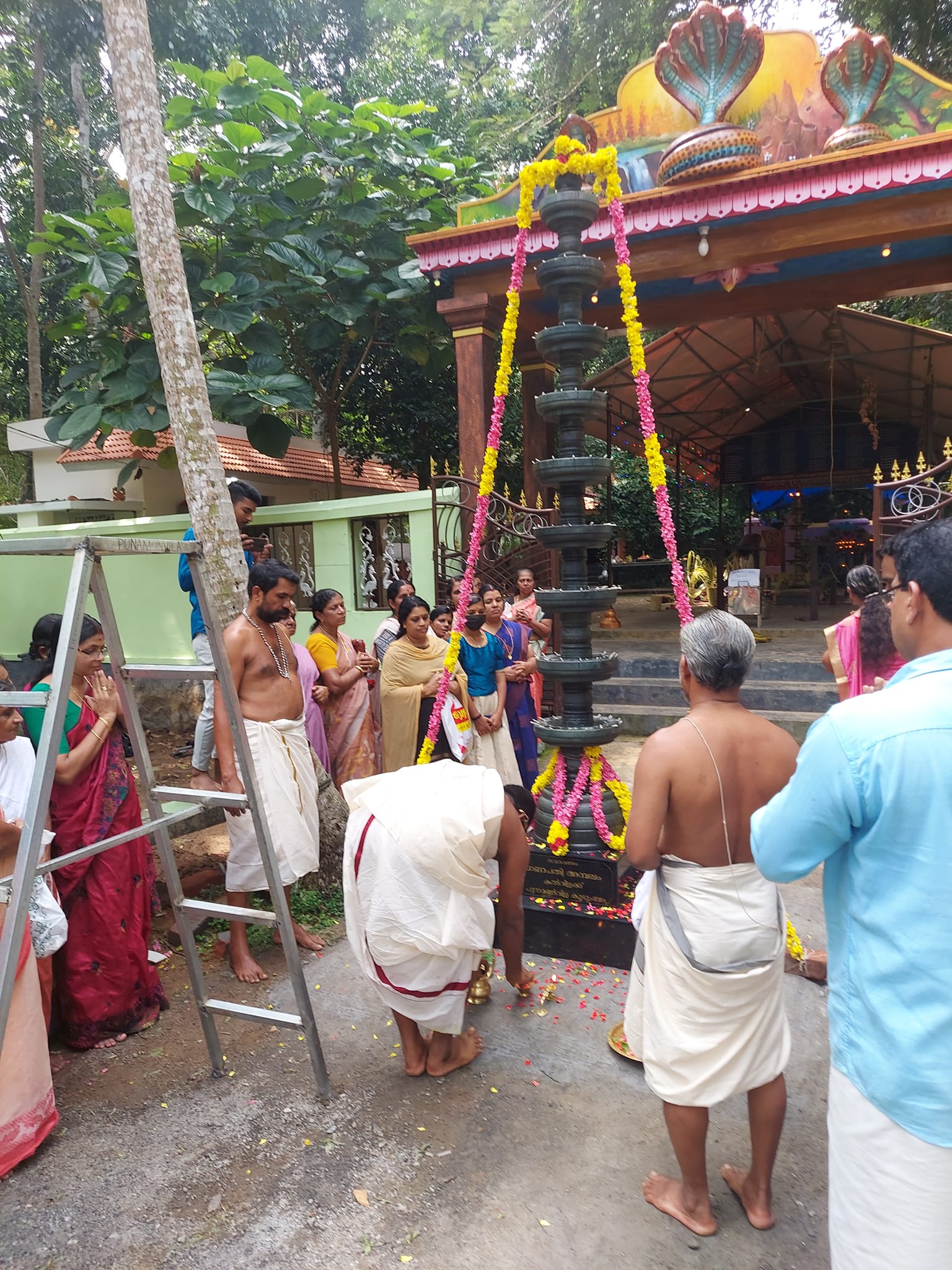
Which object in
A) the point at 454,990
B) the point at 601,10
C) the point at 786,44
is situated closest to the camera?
the point at 454,990

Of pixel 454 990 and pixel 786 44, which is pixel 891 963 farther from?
pixel 786 44

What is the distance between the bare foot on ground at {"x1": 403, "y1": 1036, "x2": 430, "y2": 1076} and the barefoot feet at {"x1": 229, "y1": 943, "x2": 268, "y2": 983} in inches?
42.1

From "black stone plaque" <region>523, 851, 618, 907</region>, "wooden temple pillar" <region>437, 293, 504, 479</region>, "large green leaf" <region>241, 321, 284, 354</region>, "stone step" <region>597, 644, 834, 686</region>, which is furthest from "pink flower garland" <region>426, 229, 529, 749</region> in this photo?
"large green leaf" <region>241, 321, 284, 354</region>

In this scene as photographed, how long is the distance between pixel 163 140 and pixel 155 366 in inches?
148

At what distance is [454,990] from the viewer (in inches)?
111

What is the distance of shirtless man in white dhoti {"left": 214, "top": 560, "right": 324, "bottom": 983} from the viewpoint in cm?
381

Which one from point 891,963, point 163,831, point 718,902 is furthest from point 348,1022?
point 891,963

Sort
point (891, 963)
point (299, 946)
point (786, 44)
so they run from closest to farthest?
point (891, 963) → point (299, 946) → point (786, 44)

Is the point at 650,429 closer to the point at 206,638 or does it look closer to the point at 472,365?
the point at 206,638

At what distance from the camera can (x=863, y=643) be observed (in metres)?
4.19

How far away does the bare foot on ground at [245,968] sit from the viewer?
12.4 ft

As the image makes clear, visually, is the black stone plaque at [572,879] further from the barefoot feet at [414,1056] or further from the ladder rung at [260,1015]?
the ladder rung at [260,1015]

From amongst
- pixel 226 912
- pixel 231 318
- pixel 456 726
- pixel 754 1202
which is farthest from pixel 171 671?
pixel 231 318

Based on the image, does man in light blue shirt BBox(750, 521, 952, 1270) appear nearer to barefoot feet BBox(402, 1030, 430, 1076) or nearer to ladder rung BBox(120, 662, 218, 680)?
barefoot feet BBox(402, 1030, 430, 1076)
